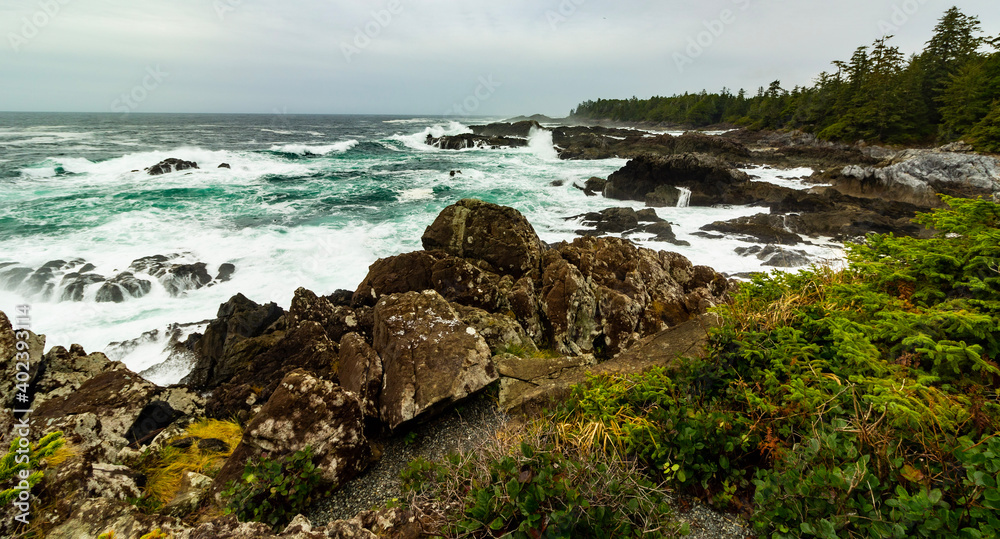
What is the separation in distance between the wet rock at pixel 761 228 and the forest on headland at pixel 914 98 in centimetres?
2230

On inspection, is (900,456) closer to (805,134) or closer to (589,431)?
(589,431)

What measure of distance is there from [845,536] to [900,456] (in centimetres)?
77

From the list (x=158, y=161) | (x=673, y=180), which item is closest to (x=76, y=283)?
(x=673, y=180)

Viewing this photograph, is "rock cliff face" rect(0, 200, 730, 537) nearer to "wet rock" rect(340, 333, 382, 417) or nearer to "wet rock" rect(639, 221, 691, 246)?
"wet rock" rect(340, 333, 382, 417)

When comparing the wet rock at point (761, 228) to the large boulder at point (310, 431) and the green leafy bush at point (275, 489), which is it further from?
the green leafy bush at point (275, 489)

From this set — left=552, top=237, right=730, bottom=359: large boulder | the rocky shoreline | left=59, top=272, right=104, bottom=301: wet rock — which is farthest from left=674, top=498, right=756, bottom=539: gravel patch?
left=59, top=272, right=104, bottom=301: wet rock

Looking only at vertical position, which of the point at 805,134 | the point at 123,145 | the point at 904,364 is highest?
the point at 805,134

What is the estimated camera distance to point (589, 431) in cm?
356

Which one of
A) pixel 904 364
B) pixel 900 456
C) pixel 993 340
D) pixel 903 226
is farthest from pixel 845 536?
pixel 903 226

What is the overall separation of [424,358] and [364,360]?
2.78ft

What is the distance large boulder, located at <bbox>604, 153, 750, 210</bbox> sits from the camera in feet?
79.8

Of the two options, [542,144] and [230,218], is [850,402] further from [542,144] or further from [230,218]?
[542,144]

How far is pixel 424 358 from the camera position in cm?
529

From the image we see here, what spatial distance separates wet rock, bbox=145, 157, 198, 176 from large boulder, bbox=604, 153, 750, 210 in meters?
33.5
